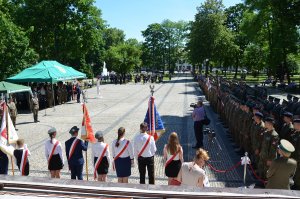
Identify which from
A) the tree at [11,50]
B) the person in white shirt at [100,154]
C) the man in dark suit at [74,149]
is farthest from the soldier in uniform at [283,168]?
the tree at [11,50]

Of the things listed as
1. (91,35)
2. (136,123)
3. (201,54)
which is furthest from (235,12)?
(136,123)

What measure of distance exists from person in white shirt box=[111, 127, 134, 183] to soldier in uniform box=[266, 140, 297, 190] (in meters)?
3.27

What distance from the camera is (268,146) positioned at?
26.7ft

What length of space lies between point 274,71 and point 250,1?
12.6m

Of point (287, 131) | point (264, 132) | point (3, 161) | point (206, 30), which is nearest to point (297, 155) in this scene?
point (264, 132)

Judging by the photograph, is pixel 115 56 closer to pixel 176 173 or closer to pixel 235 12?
pixel 235 12

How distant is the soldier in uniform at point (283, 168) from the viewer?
6.08 m

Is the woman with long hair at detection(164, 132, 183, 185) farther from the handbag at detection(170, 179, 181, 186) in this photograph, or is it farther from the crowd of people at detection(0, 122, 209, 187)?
the handbag at detection(170, 179, 181, 186)

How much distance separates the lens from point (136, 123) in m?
18.5

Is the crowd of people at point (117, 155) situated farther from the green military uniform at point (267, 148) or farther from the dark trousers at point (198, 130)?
the dark trousers at point (198, 130)

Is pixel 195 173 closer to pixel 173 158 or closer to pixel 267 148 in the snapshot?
pixel 173 158

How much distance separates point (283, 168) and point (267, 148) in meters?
2.14

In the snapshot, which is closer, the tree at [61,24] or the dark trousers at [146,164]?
the dark trousers at [146,164]

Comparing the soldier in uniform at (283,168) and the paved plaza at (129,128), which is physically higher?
the soldier in uniform at (283,168)
